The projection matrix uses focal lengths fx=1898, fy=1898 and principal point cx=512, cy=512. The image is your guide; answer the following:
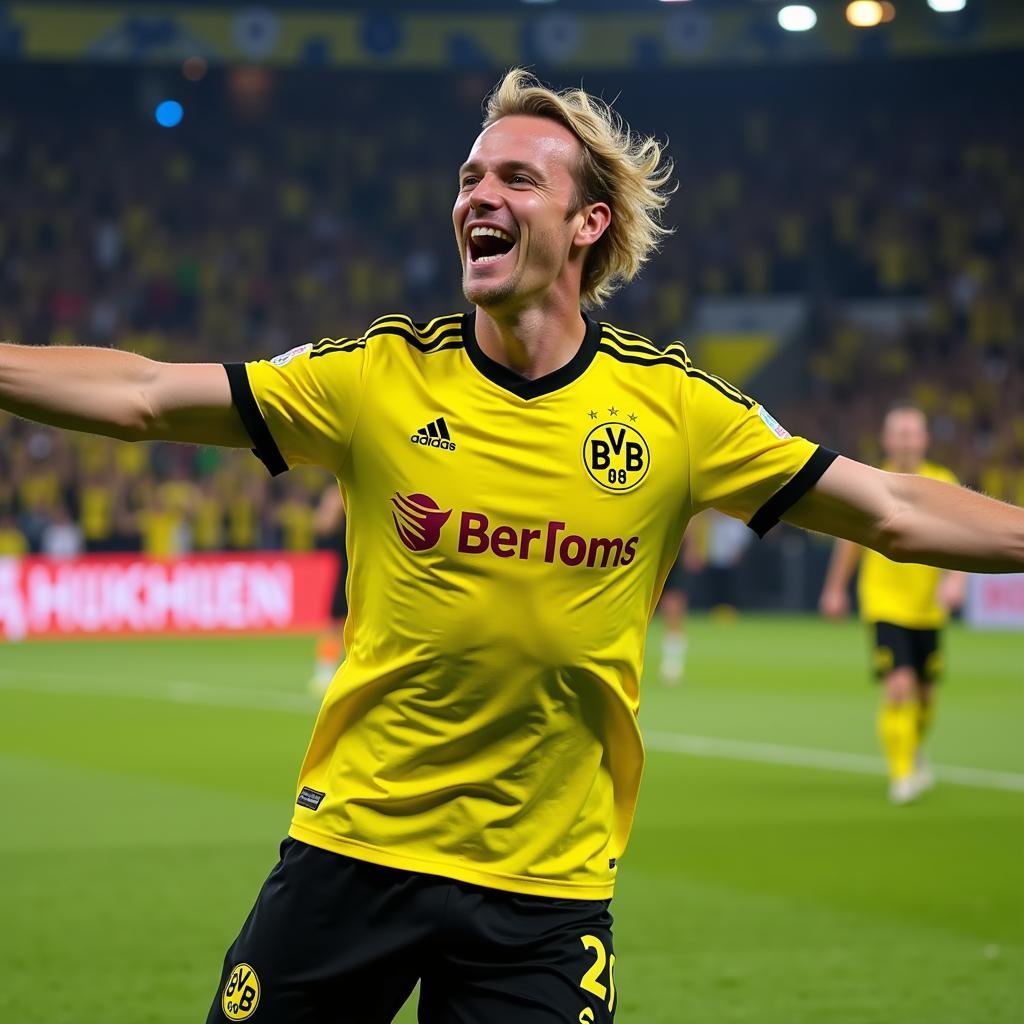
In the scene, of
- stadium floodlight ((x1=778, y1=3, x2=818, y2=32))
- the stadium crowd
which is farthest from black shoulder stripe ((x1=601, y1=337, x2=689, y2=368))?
stadium floodlight ((x1=778, y1=3, x2=818, y2=32))

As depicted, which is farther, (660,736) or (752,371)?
(752,371)

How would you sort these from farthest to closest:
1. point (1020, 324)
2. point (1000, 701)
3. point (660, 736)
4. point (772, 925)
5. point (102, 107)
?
point (102, 107), point (1020, 324), point (1000, 701), point (660, 736), point (772, 925)

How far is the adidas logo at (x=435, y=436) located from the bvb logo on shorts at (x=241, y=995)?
104cm

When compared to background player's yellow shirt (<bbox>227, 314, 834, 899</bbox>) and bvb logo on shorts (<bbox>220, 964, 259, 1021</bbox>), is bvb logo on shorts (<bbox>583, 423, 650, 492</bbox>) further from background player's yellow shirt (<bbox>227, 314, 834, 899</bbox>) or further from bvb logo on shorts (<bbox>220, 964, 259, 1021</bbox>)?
bvb logo on shorts (<bbox>220, 964, 259, 1021</bbox>)

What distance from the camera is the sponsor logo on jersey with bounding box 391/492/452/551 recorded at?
11.8 feet

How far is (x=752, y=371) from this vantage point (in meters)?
39.2

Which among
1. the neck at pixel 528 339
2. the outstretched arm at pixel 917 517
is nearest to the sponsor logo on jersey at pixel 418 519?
the neck at pixel 528 339

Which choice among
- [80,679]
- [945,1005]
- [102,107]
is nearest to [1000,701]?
[80,679]

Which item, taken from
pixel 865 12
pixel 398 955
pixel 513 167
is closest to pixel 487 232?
pixel 513 167

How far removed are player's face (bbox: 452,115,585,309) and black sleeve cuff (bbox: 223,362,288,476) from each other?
0.45m

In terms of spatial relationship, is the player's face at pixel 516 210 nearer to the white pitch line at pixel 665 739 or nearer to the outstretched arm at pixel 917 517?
the outstretched arm at pixel 917 517

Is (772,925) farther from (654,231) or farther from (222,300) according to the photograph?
(222,300)

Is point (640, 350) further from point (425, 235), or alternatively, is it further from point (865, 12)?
point (425, 235)

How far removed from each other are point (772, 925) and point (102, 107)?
35.9 meters
